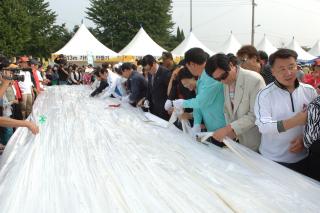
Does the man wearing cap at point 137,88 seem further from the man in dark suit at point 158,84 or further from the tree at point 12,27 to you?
the tree at point 12,27

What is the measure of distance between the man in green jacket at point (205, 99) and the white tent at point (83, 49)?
13.3 metres

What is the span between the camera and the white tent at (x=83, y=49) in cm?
1552

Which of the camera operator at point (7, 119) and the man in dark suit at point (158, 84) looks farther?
the man in dark suit at point (158, 84)

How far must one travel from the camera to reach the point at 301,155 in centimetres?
199

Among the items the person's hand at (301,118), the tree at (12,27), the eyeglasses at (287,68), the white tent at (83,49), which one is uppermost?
the tree at (12,27)

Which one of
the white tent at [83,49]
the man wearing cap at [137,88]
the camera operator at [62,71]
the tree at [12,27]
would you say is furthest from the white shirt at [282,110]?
the tree at [12,27]

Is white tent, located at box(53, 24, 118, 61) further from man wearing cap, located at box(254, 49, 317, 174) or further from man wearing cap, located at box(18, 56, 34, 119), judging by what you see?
man wearing cap, located at box(254, 49, 317, 174)

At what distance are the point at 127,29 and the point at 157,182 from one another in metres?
37.9

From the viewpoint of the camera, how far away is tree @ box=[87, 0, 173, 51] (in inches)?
1511

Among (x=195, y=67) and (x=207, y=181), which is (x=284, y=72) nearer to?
(x=207, y=181)

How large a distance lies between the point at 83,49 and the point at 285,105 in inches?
579

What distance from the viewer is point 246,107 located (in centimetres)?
224

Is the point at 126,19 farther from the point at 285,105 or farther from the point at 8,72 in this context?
the point at 285,105

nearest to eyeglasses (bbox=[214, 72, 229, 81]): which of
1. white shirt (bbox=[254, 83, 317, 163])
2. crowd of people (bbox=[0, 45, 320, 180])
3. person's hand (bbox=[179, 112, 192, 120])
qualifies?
crowd of people (bbox=[0, 45, 320, 180])
